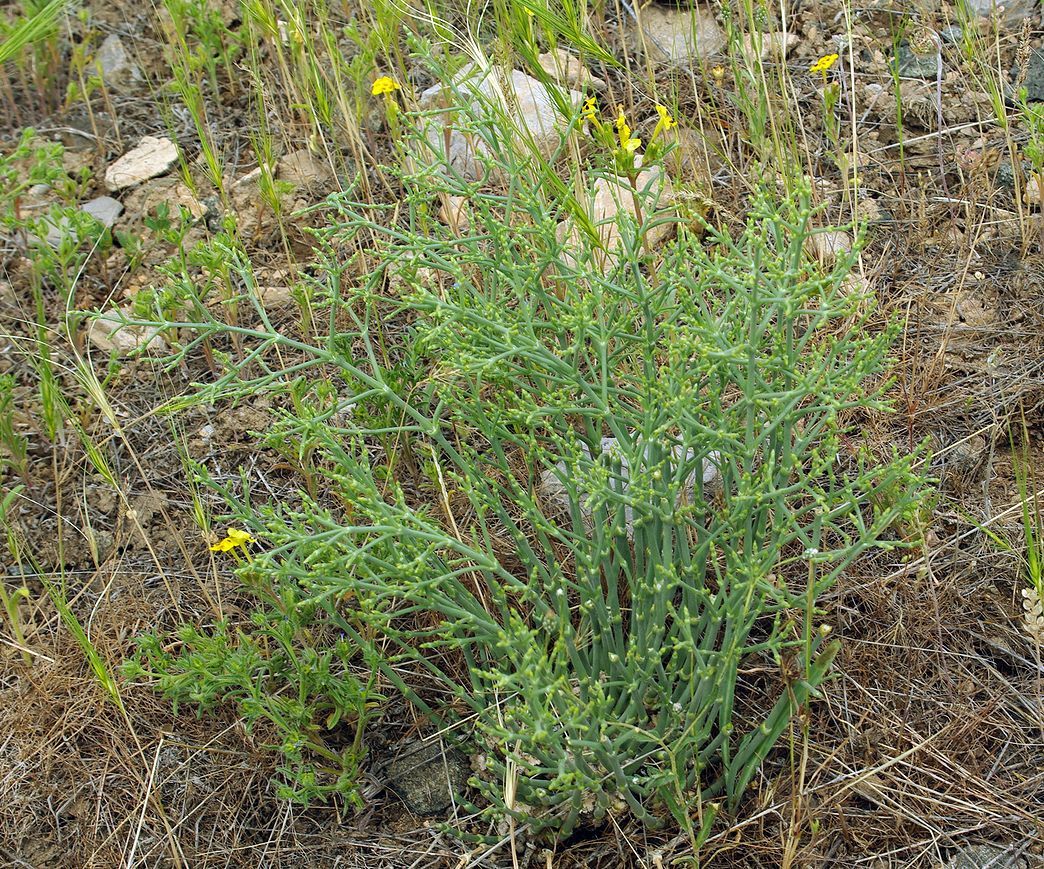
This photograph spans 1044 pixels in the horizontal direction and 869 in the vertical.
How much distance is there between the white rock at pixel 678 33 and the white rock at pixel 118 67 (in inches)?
71.4

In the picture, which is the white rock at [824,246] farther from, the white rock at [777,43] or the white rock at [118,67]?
the white rock at [118,67]

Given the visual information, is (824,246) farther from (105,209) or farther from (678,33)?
(105,209)

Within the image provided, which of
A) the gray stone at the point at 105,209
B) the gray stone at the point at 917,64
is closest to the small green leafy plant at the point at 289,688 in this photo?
the gray stone at the point at 105,209

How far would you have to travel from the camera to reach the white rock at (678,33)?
349 cm

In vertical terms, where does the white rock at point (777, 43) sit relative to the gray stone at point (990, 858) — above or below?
above

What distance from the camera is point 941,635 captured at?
2211 mm

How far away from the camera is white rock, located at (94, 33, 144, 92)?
379 centimetres

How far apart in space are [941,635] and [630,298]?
98 centimetres

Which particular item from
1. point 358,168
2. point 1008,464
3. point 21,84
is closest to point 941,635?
point 1008,464

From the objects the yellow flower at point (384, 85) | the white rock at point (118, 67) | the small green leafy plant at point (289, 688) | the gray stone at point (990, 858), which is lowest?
the gray stone at point (990, 858)

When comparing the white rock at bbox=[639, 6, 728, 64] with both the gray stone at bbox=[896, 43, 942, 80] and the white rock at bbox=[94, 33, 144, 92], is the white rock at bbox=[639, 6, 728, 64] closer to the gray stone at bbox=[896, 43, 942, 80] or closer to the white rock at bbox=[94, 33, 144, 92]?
the gray stone at bbox=[896, 43, 942, 80]

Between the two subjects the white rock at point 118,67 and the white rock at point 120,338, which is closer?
the white rock at point 120,338

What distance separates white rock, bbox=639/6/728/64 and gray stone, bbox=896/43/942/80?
56cm

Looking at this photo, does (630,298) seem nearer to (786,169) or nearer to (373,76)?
(786,169)
